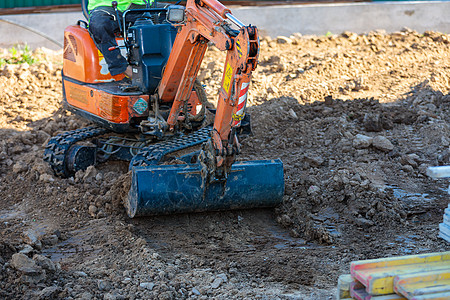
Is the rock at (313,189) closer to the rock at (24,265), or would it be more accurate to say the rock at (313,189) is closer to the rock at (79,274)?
the rock at (79,274)

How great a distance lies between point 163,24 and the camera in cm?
607

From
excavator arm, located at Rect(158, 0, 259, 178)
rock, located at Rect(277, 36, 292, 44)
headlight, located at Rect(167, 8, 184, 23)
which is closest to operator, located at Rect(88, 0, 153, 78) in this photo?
excavator arm, located at Rect(158, 0, 259, 178)

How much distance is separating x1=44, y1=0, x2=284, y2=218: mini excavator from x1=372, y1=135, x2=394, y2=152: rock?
5.03ft

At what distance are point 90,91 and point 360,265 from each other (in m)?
4.01

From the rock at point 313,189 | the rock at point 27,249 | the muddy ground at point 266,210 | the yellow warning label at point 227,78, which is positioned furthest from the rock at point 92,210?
the rock at point 313,189

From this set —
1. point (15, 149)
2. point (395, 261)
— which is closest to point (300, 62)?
point (15, 149)

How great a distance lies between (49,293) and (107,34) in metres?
3.06

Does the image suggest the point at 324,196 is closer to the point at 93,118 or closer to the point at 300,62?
the point at 93,118

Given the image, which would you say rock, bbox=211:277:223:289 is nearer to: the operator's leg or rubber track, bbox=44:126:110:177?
rubber track, bbox=44:126:110:177

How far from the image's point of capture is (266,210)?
229 inches

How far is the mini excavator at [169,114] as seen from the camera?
4.86 m

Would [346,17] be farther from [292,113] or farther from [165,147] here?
[165,147]

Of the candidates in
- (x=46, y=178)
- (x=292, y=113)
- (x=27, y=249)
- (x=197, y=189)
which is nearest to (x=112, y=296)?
(x=27, y=249)

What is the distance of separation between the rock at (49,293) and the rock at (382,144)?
421 centimetres
